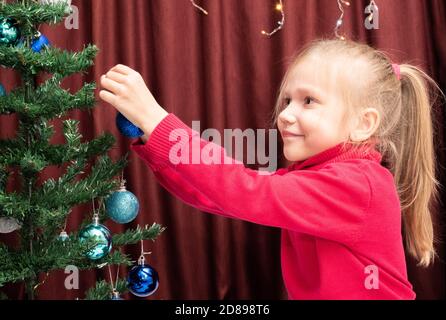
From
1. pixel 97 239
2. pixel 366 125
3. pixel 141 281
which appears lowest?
pixel 141 281

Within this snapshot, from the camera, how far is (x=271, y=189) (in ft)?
3.20

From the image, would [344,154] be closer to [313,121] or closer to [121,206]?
[313,121]

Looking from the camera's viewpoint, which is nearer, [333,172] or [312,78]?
[333,172]

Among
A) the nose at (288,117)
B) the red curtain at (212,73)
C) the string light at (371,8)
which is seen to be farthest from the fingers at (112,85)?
the string light at (371,8)

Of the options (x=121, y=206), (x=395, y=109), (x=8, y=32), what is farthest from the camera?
(x=395, y=109)

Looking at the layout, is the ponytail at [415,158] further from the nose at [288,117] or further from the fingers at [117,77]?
the fingers at [117,77]

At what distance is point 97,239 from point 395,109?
71 centimetres

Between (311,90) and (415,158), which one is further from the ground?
(311,90)

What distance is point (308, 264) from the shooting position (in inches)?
44.9

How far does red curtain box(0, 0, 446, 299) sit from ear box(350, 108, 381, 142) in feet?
1.42

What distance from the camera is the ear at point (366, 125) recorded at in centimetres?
113

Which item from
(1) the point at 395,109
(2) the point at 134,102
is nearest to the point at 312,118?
(1) the point at 395,109

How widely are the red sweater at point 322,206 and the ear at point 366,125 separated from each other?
0.04 metres
